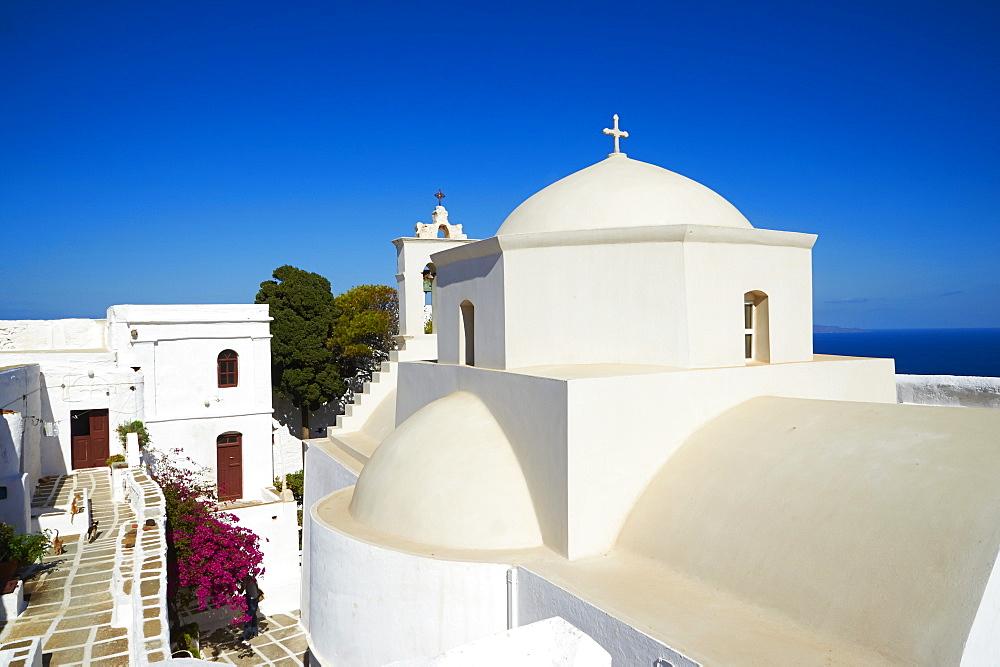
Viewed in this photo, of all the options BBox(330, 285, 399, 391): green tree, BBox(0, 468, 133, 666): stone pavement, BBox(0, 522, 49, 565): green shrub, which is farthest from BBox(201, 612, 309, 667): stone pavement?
BBox(330, 285, 399, 391): green tree

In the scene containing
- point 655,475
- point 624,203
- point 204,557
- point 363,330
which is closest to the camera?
point 655,475

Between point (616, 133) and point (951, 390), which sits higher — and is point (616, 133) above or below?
above

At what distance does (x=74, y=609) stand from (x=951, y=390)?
12.2 metres

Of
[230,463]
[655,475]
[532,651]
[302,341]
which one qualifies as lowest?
[230,463]

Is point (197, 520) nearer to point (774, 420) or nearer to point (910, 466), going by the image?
point (774, 420)

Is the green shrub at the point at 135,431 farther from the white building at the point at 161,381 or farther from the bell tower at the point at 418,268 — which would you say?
the bell tower at the point at 418,268

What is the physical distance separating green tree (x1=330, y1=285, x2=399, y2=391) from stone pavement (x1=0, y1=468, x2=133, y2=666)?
1348 centimetres

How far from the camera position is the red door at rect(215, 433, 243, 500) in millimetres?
18141

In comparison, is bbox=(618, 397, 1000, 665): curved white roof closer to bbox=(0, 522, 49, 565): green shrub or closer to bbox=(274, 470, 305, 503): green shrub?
bbox=(0, 522, 49, 565): green shrub

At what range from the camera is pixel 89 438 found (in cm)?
1577

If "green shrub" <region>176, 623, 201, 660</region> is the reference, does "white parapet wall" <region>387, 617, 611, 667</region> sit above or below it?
above

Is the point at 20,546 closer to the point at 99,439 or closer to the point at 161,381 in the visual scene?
the point at 99,439

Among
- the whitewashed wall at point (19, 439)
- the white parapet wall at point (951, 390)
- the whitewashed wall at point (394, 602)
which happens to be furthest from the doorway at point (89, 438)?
the white parapet wall at point (951, 390)

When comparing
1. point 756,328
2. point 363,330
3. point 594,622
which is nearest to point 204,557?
point 594,622
